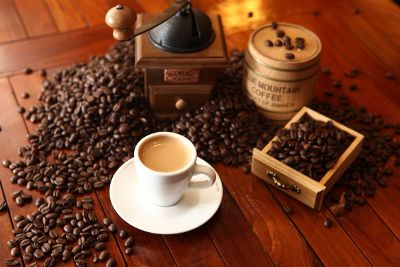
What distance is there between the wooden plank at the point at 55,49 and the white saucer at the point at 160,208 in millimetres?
644

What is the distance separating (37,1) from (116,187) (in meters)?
1.07

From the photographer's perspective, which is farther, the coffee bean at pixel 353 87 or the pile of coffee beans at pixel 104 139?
the coffee bean at pixel 353 87

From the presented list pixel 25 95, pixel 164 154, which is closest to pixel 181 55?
pixel 164 154

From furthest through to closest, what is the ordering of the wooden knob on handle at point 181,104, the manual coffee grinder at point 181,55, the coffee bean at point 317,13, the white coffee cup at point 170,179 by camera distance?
the coffee bean at point 317,13 < the wooden knob on handle at point 181,104 < the manual coffee grinder at point 181,55 < the white coffee cup at point 170,179

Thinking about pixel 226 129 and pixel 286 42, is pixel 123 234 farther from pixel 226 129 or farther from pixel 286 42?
pixel 286 42

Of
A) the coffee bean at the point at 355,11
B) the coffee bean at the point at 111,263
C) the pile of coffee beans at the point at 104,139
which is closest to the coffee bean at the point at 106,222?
the pile of coffee beans at the point at 104,139

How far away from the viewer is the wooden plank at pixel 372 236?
1.39 metres

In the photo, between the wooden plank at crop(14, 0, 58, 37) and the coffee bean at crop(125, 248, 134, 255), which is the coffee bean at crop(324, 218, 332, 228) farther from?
the wooden plank at crop(14, 0, 58, 37)

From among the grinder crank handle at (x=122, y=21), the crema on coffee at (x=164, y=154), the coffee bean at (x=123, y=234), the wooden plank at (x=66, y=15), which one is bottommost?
the coffee bean at (x=123, y=234)

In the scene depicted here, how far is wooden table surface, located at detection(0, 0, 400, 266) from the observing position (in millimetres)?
1384

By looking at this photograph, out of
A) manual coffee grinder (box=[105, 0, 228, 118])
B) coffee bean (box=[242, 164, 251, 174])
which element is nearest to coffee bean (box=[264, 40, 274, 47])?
manual coffee grinder (box=[105, 0, 228, 118])

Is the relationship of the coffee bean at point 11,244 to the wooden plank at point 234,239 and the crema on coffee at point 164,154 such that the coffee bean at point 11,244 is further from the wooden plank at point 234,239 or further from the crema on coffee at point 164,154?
the wooden plank at point 234,239

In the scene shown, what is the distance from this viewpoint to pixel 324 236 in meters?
1.43

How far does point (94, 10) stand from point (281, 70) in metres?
0.88
